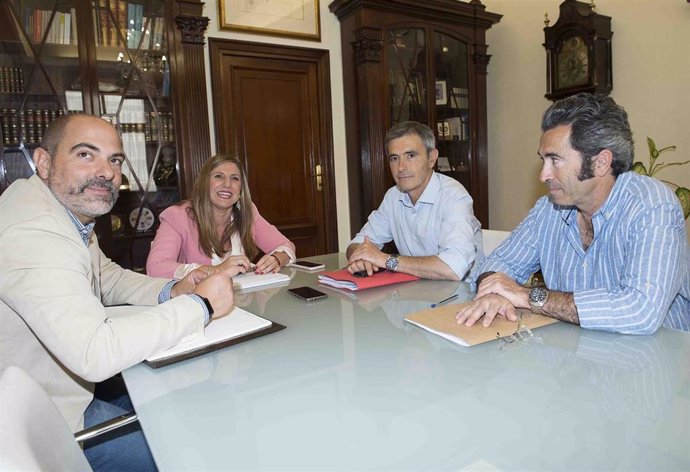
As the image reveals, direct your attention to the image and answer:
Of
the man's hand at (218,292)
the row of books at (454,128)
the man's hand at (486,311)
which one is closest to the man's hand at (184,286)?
the man's hand at (218,292)

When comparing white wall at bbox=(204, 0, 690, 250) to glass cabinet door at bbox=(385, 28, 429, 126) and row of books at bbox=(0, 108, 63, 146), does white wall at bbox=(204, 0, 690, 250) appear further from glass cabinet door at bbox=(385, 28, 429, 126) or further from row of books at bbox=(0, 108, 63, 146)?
row of books at bbox=(0, 108, 63, 146)

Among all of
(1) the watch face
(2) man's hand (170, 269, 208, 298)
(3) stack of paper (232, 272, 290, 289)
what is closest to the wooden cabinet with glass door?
(3) stack of paper (232, 272, 290, 289)

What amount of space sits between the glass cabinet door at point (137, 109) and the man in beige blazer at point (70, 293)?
1873 mm

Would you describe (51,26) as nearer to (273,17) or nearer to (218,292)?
(273,17)

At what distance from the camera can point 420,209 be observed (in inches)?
86.4

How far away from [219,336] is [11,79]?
8.43 feet

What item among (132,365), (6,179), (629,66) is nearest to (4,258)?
(132,365)

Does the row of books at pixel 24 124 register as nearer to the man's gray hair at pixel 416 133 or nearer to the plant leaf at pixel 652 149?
the man's gray hair at pixel 416 133

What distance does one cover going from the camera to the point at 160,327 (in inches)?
39.3

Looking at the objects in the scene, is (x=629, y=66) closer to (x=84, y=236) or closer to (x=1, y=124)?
(x=84, y=236)

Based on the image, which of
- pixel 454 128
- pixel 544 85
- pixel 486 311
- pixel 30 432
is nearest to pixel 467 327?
pixel 486 311

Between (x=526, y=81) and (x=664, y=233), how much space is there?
3281 mm

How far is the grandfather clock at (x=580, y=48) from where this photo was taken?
3383 mm

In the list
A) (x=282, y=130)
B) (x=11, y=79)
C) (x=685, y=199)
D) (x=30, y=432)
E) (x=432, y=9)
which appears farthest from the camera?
(x=432, y=9)
